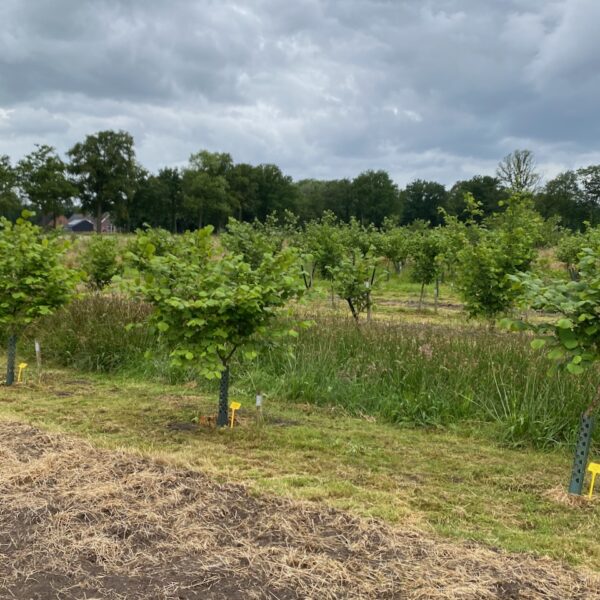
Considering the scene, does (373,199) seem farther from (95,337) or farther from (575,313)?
(575,313)

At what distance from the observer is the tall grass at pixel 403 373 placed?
5.20 m

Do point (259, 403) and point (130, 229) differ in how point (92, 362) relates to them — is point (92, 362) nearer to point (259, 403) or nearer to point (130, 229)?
point (259, 403)

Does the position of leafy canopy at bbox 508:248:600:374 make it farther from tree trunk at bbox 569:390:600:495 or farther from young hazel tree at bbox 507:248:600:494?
tree trunk at bbox 569:390:600:495

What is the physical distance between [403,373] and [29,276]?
4.30m

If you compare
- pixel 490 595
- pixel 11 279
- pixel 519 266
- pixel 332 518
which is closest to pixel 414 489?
pixel 332 518

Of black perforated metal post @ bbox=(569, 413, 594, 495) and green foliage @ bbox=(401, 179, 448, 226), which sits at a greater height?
green foliage @ bbox=(401, 179, 448, 226)

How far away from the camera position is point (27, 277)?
6.13 m

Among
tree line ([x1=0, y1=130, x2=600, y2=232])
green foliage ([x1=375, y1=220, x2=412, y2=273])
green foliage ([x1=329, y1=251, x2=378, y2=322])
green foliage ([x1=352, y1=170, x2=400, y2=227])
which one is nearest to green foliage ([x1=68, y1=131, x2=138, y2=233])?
tree line ([x1=0, y1=130, x2=600, y2=232])

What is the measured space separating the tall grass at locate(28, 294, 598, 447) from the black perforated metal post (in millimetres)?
1213

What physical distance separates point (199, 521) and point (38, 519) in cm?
89

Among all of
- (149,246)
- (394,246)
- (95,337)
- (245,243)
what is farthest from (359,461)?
(394,246)

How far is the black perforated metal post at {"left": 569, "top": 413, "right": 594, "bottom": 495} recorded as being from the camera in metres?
3.66

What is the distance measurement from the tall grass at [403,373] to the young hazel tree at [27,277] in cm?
132

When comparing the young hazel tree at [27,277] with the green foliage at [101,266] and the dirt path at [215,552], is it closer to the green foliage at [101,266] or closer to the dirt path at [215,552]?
the dirt path at [215,552]
